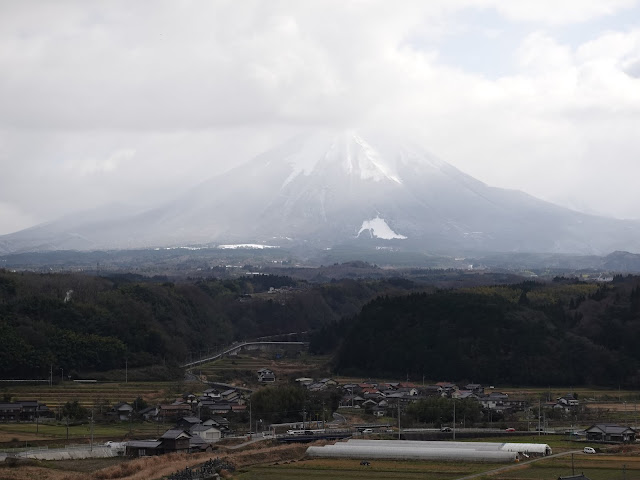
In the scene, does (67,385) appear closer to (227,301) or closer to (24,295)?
(24,295)

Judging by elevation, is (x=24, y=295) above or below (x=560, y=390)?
above

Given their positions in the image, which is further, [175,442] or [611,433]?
[611,433]

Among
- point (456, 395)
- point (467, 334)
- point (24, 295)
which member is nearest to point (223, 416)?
point (456, 395)

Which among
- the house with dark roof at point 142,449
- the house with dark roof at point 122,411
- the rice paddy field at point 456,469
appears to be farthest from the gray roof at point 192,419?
the rice paddy field at point 456,469

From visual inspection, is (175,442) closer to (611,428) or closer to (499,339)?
(611,428)

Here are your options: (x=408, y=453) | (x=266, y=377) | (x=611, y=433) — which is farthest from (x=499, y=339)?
(x=408, y=453)
